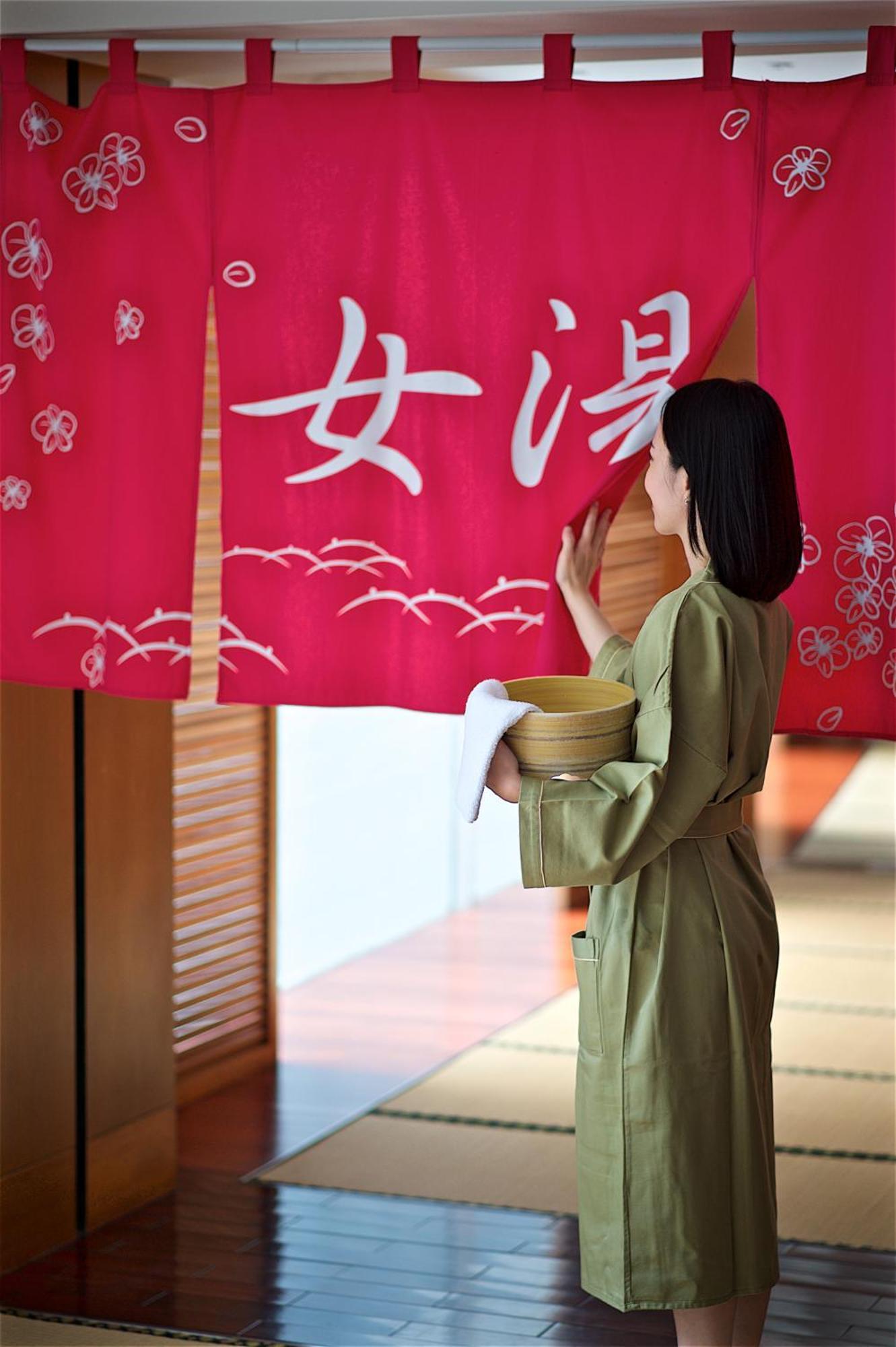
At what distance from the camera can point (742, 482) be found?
232cm

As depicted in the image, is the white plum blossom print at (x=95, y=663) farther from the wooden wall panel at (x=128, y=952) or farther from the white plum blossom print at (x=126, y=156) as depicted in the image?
the white plum blossom print at (x=126, y=156)

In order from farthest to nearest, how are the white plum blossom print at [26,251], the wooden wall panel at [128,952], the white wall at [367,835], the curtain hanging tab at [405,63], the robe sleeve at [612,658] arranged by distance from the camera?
the white wall at [367,835] → the wooden wall panel at [128,952] → the white plum blossom print at [26,251] → the curtain hanging tab at [405,63] → the robe sleeve at [612,658]

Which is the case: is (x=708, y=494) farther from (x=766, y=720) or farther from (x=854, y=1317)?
(x=854, y=1317)

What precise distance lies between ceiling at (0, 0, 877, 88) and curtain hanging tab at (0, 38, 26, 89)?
4cm

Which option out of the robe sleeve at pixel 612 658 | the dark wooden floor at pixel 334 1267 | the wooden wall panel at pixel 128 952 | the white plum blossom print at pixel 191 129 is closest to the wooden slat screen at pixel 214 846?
the dark wooden floor at pixel 334 1267

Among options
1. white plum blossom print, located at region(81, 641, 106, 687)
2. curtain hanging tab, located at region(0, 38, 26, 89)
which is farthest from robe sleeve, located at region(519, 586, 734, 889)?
curtain hanging tab, located at region(0, 38, 26, 89)

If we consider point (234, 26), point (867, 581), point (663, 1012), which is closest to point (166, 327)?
point (234, 26)

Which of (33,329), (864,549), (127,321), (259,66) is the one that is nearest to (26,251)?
(33,329)

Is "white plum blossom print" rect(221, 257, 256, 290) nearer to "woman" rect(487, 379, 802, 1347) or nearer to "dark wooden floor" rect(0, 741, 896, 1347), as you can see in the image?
"woman" rect(487, 379, 802, 1347)

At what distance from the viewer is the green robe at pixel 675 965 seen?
7.47 ft

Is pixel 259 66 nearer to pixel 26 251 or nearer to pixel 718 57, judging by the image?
pixel 26 251

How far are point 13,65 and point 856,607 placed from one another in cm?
184

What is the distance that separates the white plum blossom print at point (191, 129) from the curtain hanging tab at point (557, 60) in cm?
63

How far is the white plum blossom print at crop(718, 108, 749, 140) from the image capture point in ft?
9.01
